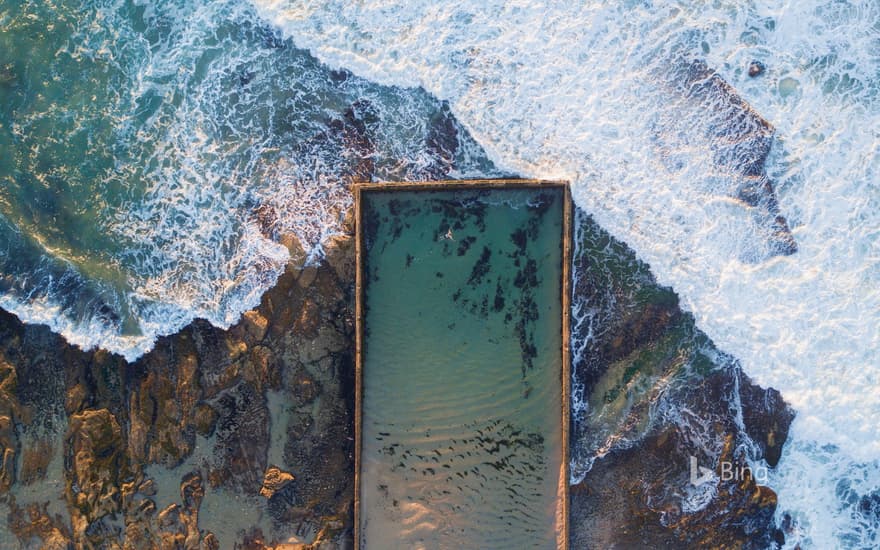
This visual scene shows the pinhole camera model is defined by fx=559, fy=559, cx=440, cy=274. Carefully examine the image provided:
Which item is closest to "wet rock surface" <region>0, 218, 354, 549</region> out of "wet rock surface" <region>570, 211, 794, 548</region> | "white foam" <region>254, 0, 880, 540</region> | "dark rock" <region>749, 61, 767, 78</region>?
"wet rock surface" <region>570, 211, 794, 548</region>

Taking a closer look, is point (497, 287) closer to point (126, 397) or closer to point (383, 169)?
point (383, 169)

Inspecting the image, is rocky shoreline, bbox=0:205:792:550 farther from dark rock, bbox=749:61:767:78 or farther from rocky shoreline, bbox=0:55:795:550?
dark rock, bbox=749:61:767:78

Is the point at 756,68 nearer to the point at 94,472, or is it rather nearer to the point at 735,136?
the point at 735,136

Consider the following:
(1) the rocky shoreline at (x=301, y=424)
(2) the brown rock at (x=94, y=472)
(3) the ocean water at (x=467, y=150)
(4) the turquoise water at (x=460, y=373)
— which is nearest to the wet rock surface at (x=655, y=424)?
(1) the rocky shoreline at (x=301, y=424)

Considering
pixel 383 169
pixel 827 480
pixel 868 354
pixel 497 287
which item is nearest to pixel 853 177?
pixel 868 354

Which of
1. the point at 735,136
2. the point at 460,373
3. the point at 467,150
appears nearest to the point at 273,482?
the point at 460,373
